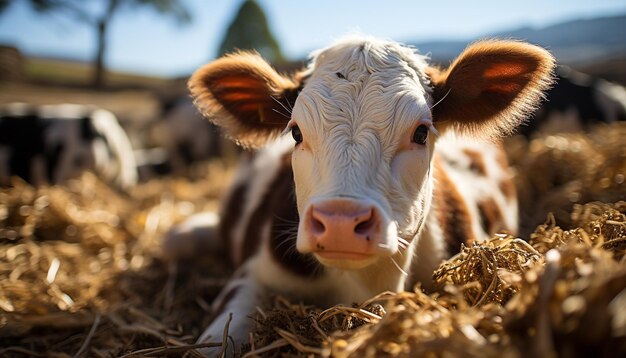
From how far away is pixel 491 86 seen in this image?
89.1 inches

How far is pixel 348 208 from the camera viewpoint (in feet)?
5.29

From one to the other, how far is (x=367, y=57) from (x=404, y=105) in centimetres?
39

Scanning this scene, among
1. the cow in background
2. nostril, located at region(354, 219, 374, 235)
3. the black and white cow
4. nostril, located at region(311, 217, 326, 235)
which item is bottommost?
the cow in background

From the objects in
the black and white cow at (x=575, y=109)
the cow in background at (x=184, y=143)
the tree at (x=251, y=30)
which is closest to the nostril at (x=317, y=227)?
the black and white cow at (x=575, y=109)

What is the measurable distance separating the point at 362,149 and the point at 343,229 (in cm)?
40

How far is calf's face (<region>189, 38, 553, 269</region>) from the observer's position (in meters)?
1.66

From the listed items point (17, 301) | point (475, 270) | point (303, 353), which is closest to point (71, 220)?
point (17, 301)

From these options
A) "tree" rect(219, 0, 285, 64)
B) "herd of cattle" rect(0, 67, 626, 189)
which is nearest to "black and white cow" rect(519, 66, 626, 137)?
"herd of cattle" rect(0, 67, 626, 189)

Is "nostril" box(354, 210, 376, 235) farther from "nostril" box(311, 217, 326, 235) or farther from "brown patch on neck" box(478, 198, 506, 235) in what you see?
"brown patch on neck" box(478, 198, 506, 235)

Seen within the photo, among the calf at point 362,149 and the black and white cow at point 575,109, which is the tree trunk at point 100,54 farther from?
the calf at point 362,149

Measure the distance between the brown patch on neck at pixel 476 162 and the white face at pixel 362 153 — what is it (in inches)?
59.0

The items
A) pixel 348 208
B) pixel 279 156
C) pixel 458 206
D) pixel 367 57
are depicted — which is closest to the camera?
pixel 348 208

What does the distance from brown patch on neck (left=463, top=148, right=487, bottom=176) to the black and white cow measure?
3.39 meters

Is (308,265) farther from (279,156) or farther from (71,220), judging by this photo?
(71,220)
